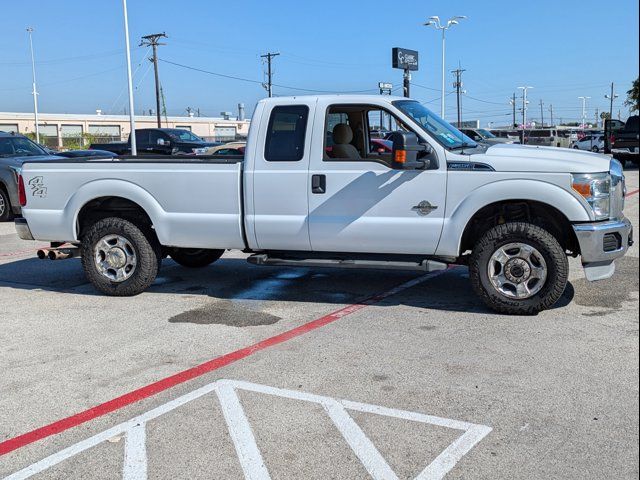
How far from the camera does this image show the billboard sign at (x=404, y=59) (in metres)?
40.9

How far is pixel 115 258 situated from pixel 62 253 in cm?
70

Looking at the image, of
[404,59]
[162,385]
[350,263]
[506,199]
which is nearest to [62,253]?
[350,263]

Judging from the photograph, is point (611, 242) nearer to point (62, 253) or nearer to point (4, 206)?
point (62, 253)

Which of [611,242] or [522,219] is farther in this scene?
[522,219]

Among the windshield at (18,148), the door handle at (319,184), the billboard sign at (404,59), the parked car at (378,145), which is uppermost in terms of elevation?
the billboard sign at (404,59)

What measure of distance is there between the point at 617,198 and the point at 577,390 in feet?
8.13

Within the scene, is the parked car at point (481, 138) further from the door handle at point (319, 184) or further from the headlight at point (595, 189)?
the door handle at point (319, 184)

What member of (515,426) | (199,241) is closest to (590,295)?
(515,426)

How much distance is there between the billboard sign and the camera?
40.9m

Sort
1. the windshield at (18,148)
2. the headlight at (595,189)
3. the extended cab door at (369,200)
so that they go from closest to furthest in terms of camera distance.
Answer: the headlight at (595,189)
the extended cab door at (369,200)
the windshield at (18,148)

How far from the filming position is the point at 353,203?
6.40m

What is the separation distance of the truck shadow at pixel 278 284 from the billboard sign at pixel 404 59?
112 ft

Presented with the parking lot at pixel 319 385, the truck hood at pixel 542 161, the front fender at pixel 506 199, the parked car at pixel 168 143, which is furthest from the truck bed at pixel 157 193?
the parked car at pixel 168 143

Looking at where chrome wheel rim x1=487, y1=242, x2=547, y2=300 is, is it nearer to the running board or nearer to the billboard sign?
the running board
